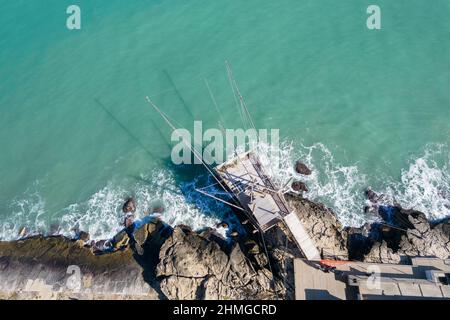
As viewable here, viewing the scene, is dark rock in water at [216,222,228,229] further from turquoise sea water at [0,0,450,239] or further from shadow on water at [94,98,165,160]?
shadow on water at [94,98,165,160]

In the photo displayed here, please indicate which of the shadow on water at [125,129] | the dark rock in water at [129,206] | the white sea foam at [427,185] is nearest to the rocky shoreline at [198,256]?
the white sea foam at [427,185]

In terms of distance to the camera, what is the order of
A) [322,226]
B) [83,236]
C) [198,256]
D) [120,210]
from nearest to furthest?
1. [198,256]
2. [322,226]
3. [83,236]
4. [120,210]

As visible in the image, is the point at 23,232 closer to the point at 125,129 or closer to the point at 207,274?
the point at 125,129

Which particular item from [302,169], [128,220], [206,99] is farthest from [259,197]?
[206,99]

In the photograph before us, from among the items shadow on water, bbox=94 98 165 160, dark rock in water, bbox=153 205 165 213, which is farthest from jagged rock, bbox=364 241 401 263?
shadow on water, bbox=94 98 165 160

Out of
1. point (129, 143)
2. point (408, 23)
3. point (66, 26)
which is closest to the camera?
point (129, 143)
